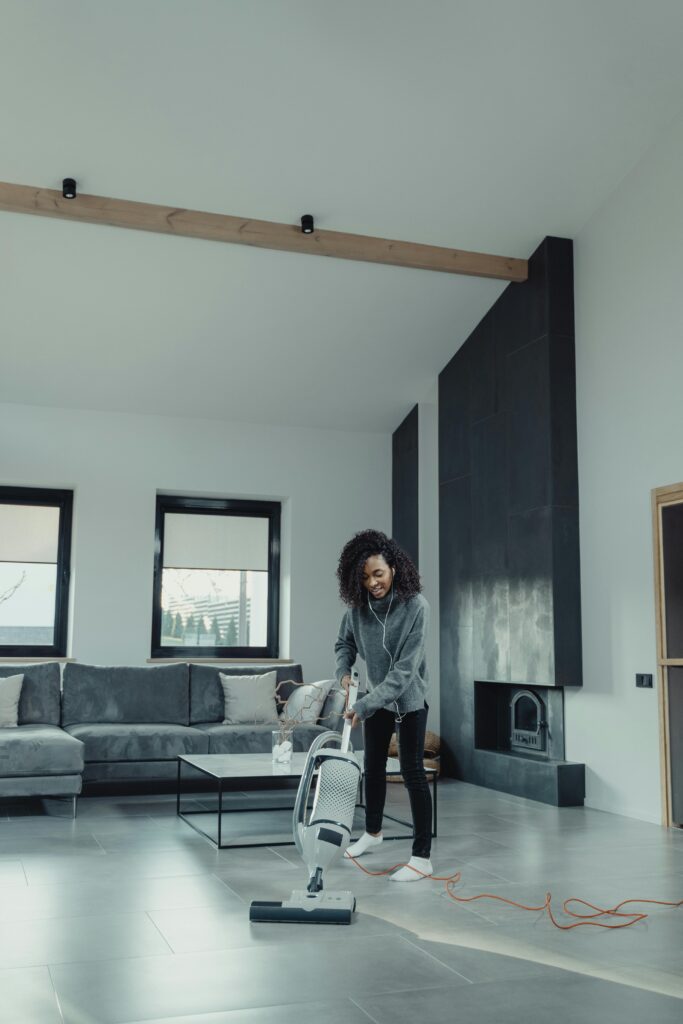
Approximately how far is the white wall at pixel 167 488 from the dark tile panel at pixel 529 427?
1901mm

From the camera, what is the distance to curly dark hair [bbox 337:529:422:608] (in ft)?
13.0

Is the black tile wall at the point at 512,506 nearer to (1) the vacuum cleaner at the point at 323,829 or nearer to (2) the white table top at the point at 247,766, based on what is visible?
(2) the white table top at the point at 247,766

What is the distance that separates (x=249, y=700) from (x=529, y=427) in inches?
103

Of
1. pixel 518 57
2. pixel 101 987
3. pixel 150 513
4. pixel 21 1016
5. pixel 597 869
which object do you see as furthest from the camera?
pixel 150 513

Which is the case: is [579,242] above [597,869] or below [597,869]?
above

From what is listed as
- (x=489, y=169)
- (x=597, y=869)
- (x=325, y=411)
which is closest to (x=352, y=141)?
(x=489, y=169)

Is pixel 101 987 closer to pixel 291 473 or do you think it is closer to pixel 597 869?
pixel 597 869

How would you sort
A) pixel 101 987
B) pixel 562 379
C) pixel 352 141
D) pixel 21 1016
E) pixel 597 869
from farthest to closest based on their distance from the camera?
pixel 562 379 → pixel 352 141 → pixel 597 869 → pixel 101 987 → pixel 21 1016

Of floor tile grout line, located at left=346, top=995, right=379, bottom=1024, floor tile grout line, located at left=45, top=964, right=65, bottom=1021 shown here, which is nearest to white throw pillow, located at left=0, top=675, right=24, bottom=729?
floor tile grout line, located at left=45, top=964, right=65, bottom=1021

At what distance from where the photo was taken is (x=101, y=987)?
262 cm

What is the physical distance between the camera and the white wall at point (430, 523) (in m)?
7.73

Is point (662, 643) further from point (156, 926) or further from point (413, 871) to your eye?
point (156, 926)

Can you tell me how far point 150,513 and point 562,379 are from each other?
3.25m

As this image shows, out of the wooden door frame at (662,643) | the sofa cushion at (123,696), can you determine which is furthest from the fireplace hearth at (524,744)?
the sofa cushion at (123,696)
